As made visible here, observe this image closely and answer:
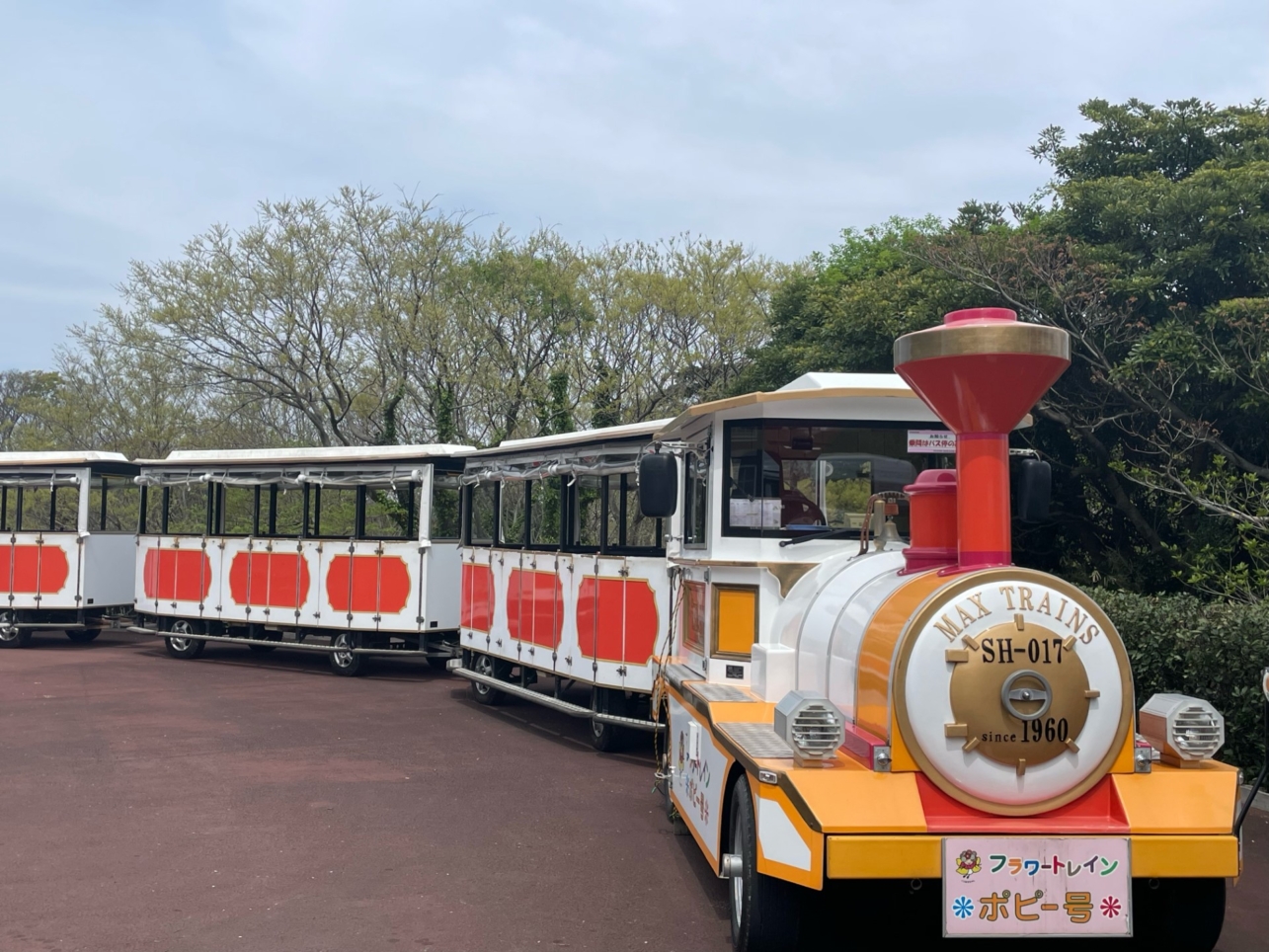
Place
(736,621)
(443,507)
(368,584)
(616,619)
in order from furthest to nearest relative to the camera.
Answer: (443,507), (368,584), (616,619), (736,621)

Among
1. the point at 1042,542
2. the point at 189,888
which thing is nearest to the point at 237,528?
the point at 1042,542

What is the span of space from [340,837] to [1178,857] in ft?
15.1

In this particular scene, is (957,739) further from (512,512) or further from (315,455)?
(315,455)

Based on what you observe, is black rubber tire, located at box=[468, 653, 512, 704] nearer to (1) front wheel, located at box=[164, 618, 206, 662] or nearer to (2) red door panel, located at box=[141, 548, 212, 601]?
(2) red door panel, located at box=[141, 548, 212, 601]

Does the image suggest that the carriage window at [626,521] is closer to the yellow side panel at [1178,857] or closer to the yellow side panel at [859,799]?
the yellow side panel at [859,799]

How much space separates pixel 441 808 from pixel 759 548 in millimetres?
2827

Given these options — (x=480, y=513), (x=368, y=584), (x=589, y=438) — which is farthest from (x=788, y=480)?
(x=368, y=584)

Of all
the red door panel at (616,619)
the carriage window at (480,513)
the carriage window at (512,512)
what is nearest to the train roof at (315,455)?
the carriage window at (480,513)

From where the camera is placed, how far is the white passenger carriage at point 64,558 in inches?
728

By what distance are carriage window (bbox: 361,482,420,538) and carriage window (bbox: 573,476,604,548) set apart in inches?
124

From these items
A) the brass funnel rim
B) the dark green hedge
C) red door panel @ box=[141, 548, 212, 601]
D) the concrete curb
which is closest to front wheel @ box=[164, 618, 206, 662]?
red door panel @ box=[141, 548, 212, 601]

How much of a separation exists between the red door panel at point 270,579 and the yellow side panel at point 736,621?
10269 mm

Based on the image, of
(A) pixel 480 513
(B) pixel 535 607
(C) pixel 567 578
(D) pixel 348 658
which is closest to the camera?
(C) pixel 567 578

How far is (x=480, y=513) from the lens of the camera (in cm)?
1372
